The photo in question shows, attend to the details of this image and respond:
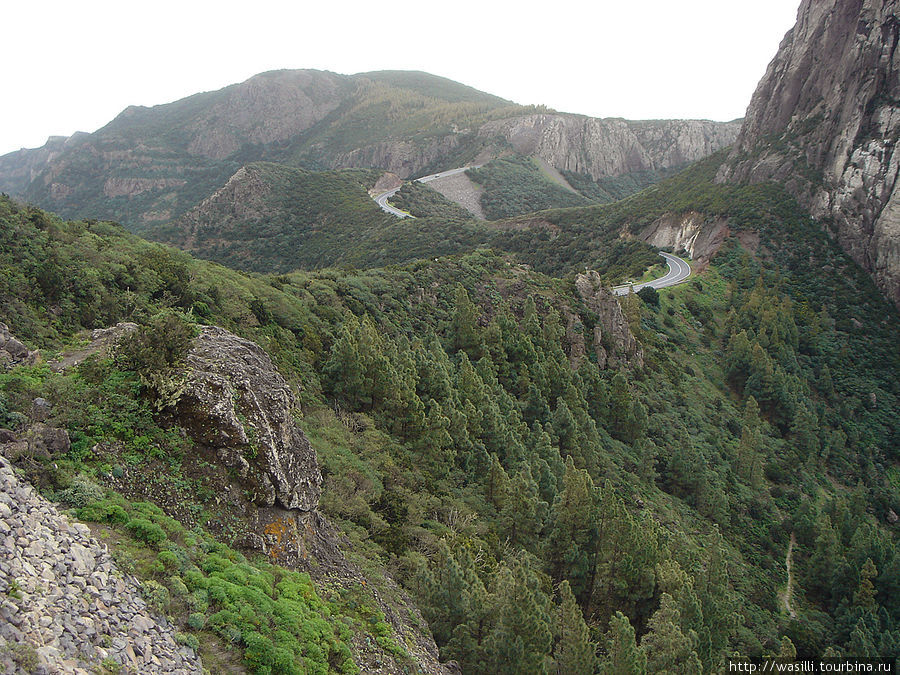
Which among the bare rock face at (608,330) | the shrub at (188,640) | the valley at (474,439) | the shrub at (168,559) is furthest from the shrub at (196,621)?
the bare rock face at (608,330)

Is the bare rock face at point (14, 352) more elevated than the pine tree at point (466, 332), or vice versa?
the bare rock face at point (14, 352)

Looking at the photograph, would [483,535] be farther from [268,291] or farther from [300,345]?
[268,291]

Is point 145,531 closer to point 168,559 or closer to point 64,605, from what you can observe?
point 168,559

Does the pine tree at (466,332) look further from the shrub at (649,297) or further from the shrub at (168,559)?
the shrub at (168,559)

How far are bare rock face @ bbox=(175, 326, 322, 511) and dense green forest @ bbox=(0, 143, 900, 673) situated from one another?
2.72 ft

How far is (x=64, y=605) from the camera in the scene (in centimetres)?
773

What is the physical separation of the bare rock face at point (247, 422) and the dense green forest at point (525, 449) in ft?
2.72

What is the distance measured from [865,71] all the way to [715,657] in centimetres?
10254

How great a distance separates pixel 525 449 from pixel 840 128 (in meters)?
92.4

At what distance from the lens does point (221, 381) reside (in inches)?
554

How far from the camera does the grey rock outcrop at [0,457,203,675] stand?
6953 mm

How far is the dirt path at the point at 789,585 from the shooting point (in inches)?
1523

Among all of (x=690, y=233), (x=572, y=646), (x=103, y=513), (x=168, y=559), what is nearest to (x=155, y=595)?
(x=168, y=559)

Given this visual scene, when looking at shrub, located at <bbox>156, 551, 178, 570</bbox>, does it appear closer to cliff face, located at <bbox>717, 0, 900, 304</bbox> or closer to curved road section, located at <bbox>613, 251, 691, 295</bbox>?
curved road section, located at <bbox>613, 251, 691, 295</bbox>
